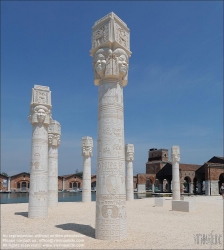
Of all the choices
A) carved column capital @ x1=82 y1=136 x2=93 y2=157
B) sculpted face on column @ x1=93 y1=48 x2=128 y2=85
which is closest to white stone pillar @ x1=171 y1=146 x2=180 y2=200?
carved column capital @ x1=82 y1=136 x2=93 y2=157

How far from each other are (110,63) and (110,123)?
6.98 feet

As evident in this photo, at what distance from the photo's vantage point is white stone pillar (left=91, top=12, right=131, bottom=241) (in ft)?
27.8

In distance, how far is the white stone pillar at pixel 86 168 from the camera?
24.2 m

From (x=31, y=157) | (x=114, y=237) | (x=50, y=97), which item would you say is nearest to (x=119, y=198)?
(x=114, y=237)

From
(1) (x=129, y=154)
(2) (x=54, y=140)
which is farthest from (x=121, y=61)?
(1) (x=129, y=154)

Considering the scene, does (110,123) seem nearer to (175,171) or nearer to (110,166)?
(110,166)

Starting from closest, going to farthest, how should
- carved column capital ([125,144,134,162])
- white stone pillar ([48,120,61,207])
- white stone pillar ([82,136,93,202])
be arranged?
white stone pillar ([48,120,61,207])
white stone pillar ([82,136,93,202])
carved column capital ([125,144,134,162])

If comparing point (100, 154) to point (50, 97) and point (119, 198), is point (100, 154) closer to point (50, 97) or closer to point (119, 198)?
point (119, 198)

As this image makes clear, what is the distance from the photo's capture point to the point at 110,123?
29.6 feet

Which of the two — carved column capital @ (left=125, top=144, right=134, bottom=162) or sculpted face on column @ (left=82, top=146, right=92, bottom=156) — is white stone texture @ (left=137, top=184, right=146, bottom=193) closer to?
carved column capital @ (left=125, top=144, right=134, bottom=162)

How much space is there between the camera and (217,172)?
39375 mm

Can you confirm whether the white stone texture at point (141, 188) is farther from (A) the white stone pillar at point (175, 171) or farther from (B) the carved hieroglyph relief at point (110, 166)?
(B) the carved hieroglyph relief at point (110, 166)

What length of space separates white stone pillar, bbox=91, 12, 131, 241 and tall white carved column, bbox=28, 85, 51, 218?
19.4 ft

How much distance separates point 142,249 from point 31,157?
904 centimetres
